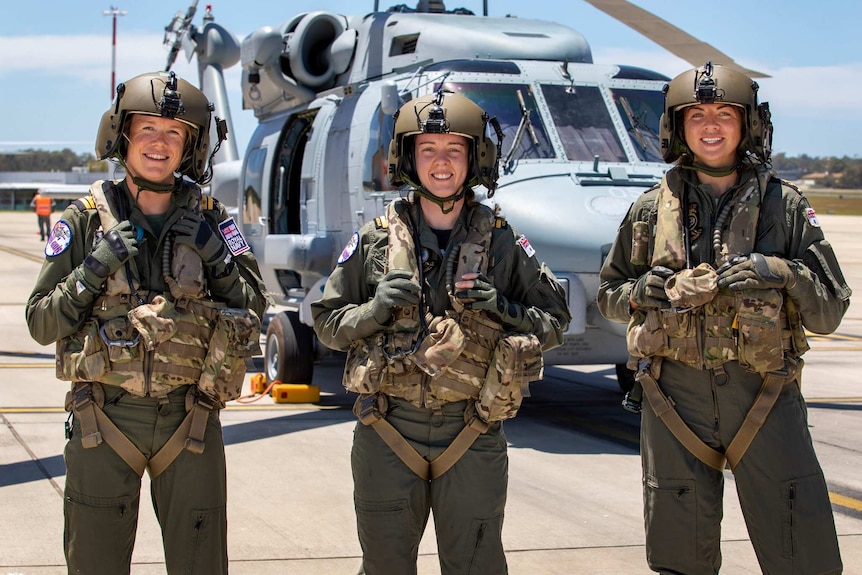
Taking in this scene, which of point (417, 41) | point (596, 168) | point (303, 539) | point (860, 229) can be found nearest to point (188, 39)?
point (417, 41)

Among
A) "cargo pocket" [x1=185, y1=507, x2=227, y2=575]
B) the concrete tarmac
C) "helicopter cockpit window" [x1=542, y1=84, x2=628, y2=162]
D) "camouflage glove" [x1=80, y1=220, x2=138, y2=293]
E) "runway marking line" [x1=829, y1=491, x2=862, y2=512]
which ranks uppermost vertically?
"helicopter cockpit window" [x1=542, y1=84, x2=628, y2=162]

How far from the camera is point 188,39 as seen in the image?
1247 centimetres

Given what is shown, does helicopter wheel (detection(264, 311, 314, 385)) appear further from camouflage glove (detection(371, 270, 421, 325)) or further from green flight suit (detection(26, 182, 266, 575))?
camouflage glove (detection(371, 270, 421, 325))

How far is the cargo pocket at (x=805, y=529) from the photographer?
11.3 feet

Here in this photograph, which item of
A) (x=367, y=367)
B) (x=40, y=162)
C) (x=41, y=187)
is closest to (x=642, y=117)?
(x=367, y=367)

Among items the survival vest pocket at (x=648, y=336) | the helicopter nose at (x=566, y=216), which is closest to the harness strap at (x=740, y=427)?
the survival vest pocket at (x=648, y=336)

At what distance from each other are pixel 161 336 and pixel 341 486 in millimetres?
2848

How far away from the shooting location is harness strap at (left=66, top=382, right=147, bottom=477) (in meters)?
3.33

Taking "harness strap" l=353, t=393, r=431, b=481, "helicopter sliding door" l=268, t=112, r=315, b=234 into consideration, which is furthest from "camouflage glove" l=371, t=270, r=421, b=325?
"helicopter sliding door" l=268, t=112, r=315, b=234

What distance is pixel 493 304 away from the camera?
3.38 meters

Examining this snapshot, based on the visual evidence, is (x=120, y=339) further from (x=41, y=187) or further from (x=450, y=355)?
(x=41, y=187)

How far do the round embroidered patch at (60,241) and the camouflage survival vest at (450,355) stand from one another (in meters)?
0.96

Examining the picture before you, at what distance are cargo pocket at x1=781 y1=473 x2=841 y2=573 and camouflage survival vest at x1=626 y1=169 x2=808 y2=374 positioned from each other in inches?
15.4

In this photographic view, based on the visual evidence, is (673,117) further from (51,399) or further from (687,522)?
(51,399)
